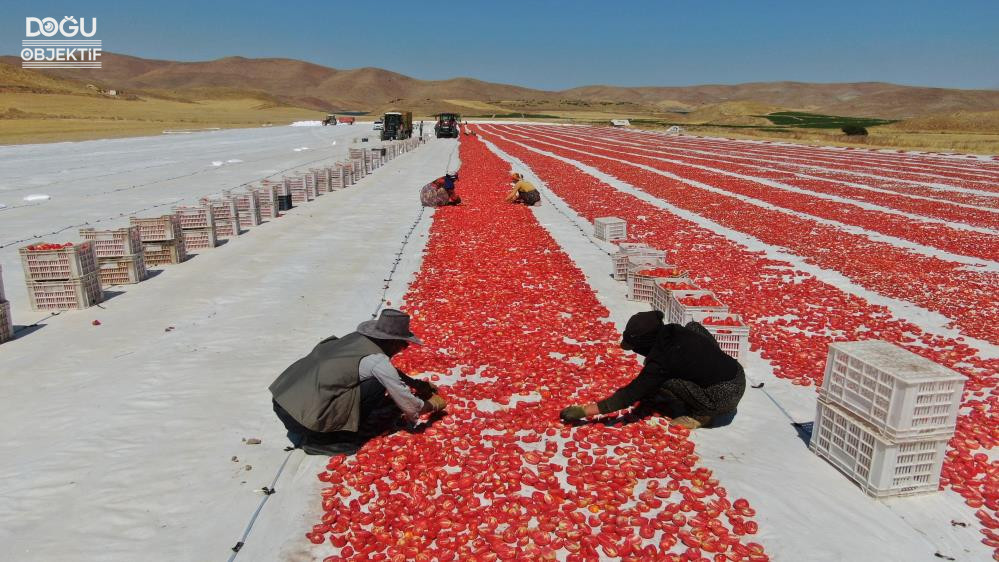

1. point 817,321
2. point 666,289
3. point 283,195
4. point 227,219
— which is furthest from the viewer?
point 283,195

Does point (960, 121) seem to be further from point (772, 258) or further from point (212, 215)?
point (212, 215)

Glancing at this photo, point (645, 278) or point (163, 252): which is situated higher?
point (645, 278)

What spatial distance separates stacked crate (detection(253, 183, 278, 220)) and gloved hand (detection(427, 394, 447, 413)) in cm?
1299

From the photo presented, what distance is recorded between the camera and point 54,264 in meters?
8.86

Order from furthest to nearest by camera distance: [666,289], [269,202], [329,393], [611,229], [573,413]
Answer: [269,202], [611,229], [666,289], [573,413], [329,393]

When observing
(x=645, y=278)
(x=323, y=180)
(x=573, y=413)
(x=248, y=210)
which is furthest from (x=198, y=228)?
(x=573, y=413)

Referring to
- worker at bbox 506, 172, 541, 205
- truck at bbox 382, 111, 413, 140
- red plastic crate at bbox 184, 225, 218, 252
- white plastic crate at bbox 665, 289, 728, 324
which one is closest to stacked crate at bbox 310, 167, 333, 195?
worker at bbox 506, 172, 541, 205

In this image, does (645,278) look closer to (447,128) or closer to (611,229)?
(611,229)

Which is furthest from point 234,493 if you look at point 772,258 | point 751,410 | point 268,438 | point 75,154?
point 75,154

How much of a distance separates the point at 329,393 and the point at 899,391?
4.21 meters

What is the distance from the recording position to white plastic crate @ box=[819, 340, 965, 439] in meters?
4.20

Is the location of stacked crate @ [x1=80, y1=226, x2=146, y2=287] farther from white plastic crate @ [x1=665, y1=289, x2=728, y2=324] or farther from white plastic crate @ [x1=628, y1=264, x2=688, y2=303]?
white plastic crate @ [x1=665, y1=289, x2=728, y2=324]

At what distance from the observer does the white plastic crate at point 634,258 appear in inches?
397

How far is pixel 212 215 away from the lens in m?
13.3
